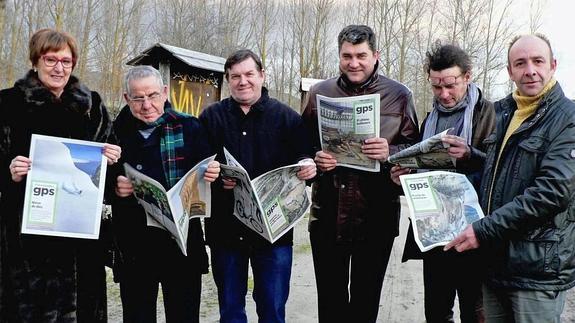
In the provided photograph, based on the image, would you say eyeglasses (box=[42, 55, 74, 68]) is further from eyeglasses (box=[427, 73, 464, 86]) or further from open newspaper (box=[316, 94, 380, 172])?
eyeglasses (box=[427, 73, 464, 86])

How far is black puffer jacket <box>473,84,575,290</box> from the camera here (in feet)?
6.65

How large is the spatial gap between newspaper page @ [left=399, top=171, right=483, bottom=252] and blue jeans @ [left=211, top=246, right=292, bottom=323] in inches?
32.9

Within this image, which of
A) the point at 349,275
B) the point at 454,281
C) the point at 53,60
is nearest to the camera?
the point at 53,60

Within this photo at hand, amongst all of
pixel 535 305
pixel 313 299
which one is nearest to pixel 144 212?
pixel 535 305

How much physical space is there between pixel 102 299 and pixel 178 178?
85 centimetres

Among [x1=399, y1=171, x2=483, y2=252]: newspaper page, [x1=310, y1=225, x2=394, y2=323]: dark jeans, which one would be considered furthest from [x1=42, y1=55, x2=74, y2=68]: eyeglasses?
[x1=399, y1=171, x2=483, y2=252]: newspaper page

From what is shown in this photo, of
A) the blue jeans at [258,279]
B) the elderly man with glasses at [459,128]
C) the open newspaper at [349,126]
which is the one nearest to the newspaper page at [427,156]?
the elderly man with glasses at [459,128]

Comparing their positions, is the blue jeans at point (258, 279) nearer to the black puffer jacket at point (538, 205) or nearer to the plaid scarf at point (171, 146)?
the plaid scarf at point (171, 146)

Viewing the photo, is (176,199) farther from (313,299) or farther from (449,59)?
(313,299)

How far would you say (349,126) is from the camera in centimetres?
275

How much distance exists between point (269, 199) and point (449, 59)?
1310 millimetres

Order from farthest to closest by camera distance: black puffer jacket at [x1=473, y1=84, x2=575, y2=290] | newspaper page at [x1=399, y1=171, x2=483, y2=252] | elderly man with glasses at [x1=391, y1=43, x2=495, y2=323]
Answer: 1. elderly man with glasses at [x1=391, y1=43, x2=495, y2=323]
2. newspaper page at [x1=399, y1=171, x2=483, y2=252]
3. black puffer jacket at [x1=473, y1=84, x2=575, y2=290]

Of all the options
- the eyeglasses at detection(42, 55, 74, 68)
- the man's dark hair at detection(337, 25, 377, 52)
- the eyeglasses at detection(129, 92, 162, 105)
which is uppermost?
the man's dark hair at detection(337, 25, 377, 52)

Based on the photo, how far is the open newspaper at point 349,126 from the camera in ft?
8.79
